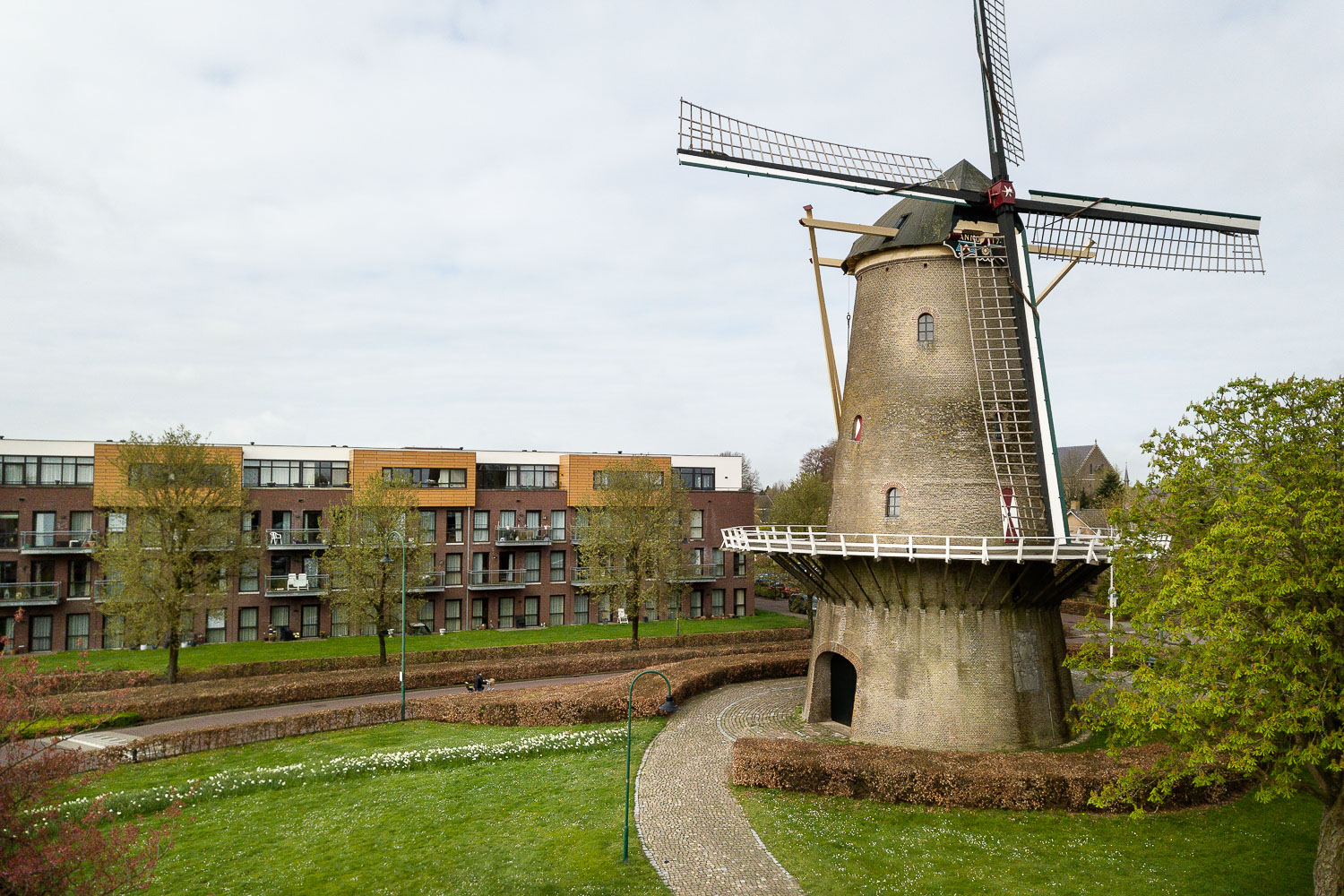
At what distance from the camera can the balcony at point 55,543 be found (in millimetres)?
42844

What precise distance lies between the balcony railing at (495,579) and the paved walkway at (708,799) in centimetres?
2263

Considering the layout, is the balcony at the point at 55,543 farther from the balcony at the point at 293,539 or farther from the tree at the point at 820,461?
the tree at the point at 820,461

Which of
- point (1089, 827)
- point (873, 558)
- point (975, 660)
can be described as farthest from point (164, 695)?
point (1089, 827)

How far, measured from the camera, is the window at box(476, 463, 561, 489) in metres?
53.8

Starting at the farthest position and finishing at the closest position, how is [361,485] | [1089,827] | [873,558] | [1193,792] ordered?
[361,485], [873,558], [1193,792], [1089,827]

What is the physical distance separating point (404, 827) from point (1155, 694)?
16.4 metres

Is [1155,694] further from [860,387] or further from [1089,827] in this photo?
[860,387]

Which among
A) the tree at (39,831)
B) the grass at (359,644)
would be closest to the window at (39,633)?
the grass at (359,644)

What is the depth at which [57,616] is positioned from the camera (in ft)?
142

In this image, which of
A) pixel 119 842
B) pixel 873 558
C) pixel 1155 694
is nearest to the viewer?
pixel 119 842

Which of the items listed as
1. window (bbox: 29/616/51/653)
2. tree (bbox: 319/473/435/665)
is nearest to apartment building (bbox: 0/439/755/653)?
window (bbox: 29/616/51/653)

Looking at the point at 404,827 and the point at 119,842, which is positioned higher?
the point at 119,842

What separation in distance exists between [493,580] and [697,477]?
657 inches

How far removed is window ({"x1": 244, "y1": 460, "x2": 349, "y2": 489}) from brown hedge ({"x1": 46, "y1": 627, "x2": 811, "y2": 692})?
1284 centimetres
